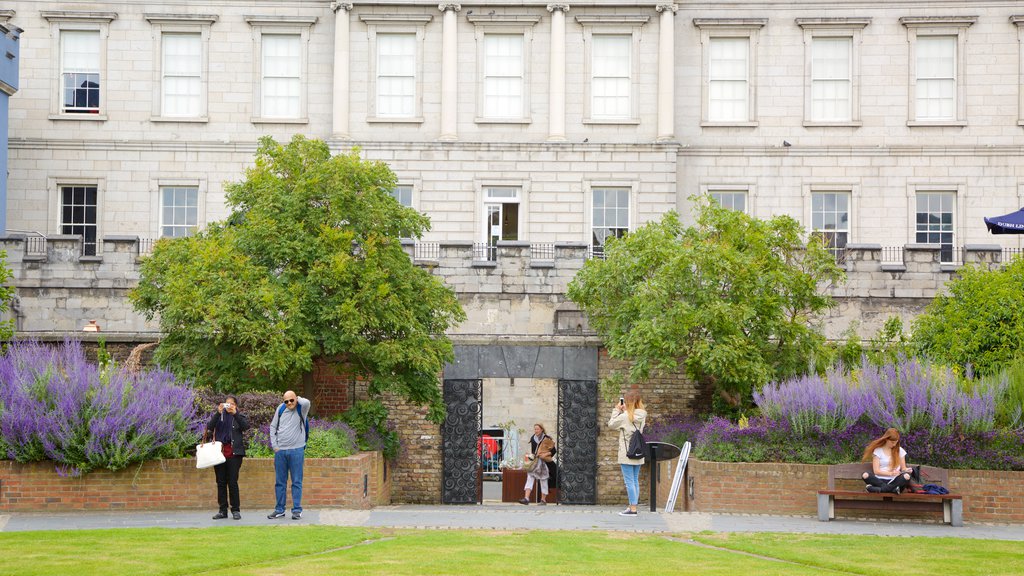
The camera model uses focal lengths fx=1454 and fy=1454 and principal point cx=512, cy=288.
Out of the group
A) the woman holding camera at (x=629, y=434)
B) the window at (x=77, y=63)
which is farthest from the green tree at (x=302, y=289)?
the window at (x=77, y=63)

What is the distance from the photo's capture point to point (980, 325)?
1017 inches

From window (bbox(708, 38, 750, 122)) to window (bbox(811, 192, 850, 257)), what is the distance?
3193 mm

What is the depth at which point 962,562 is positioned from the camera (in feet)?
50.4

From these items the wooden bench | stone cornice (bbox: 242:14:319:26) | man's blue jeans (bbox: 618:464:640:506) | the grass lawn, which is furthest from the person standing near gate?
stone cornice (bbox: 242:14:319:26)

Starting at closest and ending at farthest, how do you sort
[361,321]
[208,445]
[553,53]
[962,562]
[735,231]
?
[962,562] → [208,445] → [361,321] → [735,231] → [553,53]

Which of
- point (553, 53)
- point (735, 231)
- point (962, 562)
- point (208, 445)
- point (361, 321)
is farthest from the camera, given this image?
point (553, 53)

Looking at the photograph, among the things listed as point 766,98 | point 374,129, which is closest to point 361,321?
point 374,129

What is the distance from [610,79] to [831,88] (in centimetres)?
628

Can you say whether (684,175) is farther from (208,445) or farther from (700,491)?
(208,445)

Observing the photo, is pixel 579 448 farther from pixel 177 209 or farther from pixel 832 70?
pixel 832 70

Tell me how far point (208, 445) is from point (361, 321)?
16.8 feet

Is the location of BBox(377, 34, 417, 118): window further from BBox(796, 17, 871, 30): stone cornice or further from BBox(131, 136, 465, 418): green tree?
BBox(131, 136, 465, 418): green tree

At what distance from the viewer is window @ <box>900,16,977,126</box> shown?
40.9m

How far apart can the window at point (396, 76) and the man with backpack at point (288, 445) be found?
22650 millimetres
